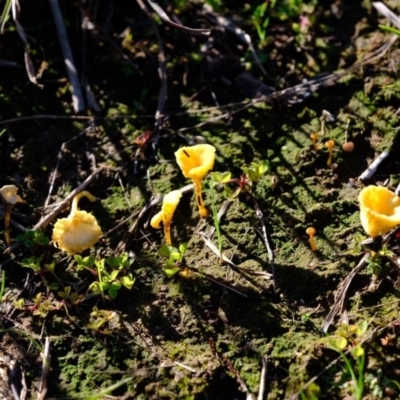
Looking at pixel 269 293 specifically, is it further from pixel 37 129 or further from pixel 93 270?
A: pixel 37 129

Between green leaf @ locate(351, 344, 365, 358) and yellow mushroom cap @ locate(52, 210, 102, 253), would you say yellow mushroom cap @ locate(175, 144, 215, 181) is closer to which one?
yellow mushroom cap @ locate(52, 210, 102, 253)

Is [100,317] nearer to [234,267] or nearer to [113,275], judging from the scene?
[113,275]

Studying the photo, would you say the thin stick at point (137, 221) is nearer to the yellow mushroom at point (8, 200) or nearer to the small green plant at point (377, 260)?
the yellow mushroom at point (8, 200)

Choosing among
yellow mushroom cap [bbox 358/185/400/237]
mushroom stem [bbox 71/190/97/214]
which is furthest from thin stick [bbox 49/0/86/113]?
yellow mushroom cap [bbox 358/185/400/237]

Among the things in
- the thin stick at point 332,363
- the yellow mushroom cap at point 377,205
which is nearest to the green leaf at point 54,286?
the thin stick at point 332,363

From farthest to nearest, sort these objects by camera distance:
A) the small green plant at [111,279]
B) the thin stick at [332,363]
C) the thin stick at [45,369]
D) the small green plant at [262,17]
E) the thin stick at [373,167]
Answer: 1. the small green plant at [262,17]
2. the thin stick at [373,167]
3. the small green plant at [111,279]
4. the thin stick at [45,369]
5. the thin stick at [332,363]

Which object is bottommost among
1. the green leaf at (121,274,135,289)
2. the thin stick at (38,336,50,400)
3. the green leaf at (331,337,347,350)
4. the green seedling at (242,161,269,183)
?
the thin stick at (38,336,50,400)

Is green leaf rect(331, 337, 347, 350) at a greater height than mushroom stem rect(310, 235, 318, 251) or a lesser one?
lesser
